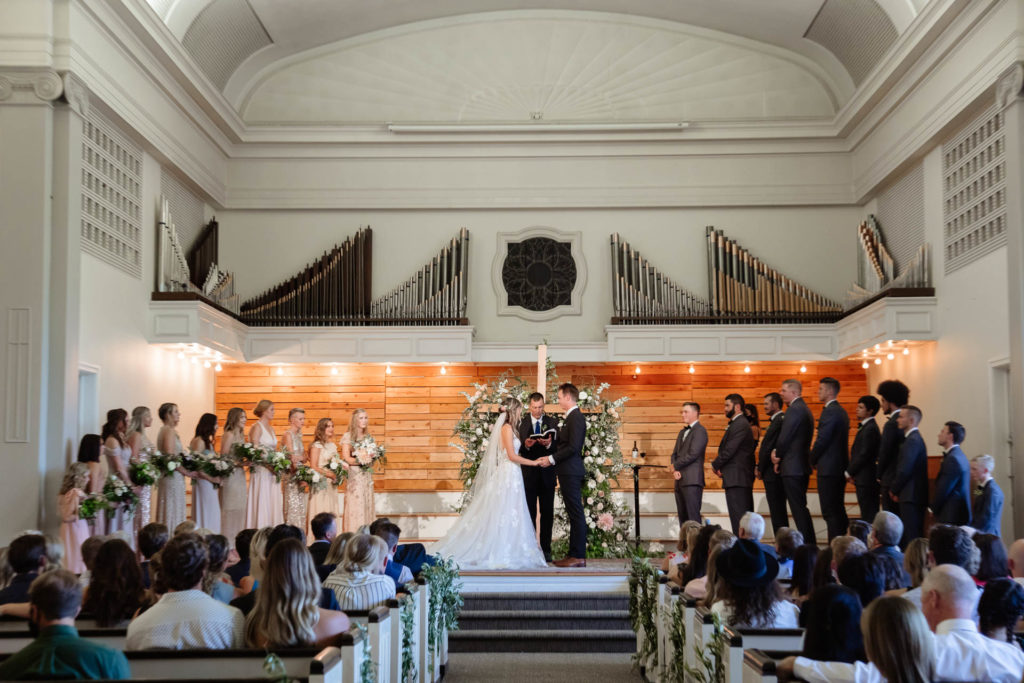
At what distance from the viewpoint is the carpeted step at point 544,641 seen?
8539 mm

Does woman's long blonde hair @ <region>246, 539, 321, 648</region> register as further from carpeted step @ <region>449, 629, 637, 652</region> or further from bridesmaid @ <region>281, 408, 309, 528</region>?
bridesmaid @ <region>281, 408, 309, 528</region>

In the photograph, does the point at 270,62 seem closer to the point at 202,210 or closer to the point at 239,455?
the point at 202,210

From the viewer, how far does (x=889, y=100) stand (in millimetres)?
12547

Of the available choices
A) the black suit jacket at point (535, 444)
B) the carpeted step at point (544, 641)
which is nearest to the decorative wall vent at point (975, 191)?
the black suit jacket at point (535, 444)

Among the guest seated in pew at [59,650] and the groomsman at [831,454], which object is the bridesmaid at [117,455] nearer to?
the guest seated in pew at [59,650]

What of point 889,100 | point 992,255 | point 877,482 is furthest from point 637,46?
point 877,482

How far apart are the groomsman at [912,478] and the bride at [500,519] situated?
315 centimetres

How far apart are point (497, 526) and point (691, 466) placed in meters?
2.45

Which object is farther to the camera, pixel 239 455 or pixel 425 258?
pixel 425 258

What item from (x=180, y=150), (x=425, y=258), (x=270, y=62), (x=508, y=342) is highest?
(x=270, y=62)

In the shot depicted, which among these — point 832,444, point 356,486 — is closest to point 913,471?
point 832,444

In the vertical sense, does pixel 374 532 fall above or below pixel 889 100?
below

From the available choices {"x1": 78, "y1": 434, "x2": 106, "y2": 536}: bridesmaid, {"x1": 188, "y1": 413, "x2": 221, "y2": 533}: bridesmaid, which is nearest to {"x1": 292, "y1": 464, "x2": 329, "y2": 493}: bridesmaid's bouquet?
{"x1": 188, "y1": 413, "x2": 221, "y2": 533}: bridesmaid

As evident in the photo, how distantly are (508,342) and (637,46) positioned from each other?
173 inches
